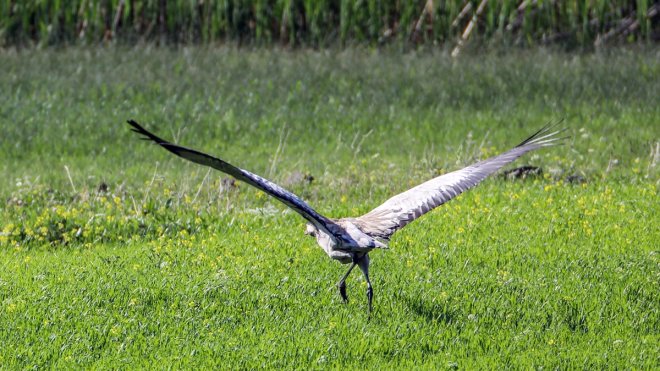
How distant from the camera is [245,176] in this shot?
6.09 metres

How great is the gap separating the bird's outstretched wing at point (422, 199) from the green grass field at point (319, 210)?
620mm

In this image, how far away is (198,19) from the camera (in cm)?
1888

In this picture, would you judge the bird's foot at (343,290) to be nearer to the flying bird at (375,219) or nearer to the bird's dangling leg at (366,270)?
the flying bird at (375,219)

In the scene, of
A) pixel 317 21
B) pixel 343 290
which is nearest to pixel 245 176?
pixel 343 290

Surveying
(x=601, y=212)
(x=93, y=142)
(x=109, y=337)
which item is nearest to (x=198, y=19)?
(x=93, y=142)

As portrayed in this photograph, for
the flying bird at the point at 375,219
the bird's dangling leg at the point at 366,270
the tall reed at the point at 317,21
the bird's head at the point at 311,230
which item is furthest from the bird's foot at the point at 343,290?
the tall reed at the point at 317,21

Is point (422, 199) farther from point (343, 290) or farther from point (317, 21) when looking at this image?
point (317, 21)

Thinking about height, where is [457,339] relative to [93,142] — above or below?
above

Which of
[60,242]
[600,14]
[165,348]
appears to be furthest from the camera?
[600,14]

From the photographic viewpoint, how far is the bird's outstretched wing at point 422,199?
25.2 feet

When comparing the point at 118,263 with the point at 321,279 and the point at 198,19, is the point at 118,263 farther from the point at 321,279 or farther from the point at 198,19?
the point at 198,19

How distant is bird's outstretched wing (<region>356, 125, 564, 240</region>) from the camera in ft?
25.2

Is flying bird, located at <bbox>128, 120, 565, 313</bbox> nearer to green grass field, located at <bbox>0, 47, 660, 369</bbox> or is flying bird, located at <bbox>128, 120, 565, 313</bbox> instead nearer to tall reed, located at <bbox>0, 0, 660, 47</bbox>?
green grass field, located at <bbox>0, 47, 660, 369</bbox>

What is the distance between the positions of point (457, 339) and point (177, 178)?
6.38 meters
